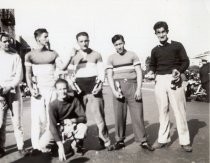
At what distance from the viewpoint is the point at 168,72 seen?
200 inches

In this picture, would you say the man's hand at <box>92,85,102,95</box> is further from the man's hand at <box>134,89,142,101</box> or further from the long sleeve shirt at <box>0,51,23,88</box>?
the long sleeve shirt at <box>0,51,23,88</box>

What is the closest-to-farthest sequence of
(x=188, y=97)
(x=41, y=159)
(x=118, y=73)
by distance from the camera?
(x=41, y=159)
(x=118, y=73)
(x=188, y=97)

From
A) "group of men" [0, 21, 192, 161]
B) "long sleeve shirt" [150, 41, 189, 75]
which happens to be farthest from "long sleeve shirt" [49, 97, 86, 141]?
"long sleeve shirt" [150, 41, 189, 75]

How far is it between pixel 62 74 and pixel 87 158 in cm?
127

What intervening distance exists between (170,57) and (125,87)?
799 mm

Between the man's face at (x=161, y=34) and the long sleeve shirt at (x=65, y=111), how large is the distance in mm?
1510

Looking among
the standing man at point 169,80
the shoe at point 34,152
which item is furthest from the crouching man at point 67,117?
the standing man at point 169,80

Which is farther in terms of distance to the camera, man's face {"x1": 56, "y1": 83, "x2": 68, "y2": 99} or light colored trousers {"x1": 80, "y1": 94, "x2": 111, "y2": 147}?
light colored trousers {"x1": 80, "y1": 94, "x2": 111, "y2": 147}

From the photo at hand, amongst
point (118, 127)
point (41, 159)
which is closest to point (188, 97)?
point (118, 127)

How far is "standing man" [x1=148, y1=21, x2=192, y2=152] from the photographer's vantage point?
496 cm

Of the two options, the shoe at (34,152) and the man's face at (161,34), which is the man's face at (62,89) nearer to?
the shoe at (34,152)

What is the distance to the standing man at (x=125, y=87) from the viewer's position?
511cm

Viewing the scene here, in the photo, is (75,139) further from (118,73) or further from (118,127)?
(118,73)

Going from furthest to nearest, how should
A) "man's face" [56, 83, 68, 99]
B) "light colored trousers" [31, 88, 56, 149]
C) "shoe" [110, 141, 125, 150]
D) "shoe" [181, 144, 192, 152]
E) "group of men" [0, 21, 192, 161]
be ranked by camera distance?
"shoe" [110, 141, 125, 150], "light colored trousers" [31, 88, 56, 149], "group of men" [0, 21, 192, 161], "shoe" [181, 144, 192, 152], "man's face" [56, 83, 68, 99]
